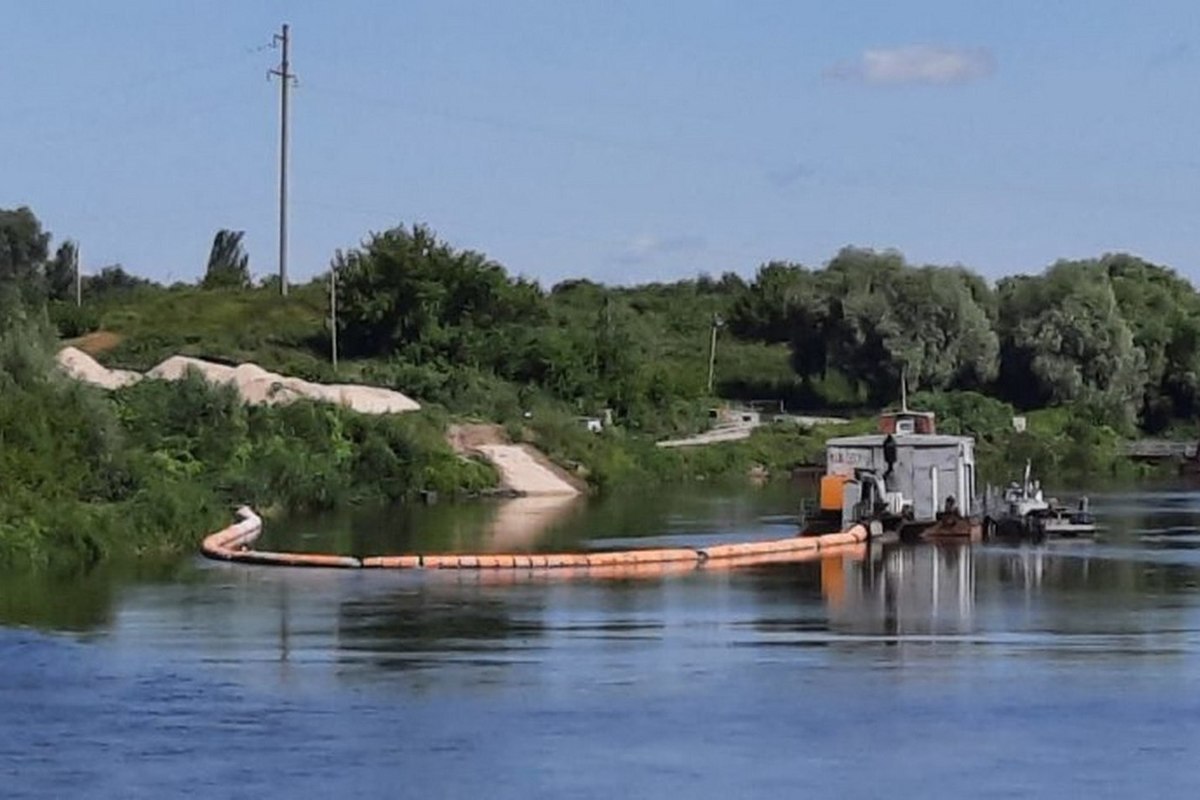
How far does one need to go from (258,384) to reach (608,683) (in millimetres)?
40770

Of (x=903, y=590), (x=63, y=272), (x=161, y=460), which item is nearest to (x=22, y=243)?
(x=63, y=272)

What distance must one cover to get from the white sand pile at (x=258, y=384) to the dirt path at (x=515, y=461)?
196 centimetres

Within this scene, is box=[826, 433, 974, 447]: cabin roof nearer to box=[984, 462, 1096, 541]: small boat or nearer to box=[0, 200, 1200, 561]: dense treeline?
box=[984, 462, 1096, 541]: small boat

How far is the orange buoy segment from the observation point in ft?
142

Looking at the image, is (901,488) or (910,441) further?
(901,488)

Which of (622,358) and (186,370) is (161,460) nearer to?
(186,370)

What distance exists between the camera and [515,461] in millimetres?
69312

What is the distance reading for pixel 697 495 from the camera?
222ft

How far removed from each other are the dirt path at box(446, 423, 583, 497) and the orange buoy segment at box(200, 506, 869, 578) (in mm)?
18649

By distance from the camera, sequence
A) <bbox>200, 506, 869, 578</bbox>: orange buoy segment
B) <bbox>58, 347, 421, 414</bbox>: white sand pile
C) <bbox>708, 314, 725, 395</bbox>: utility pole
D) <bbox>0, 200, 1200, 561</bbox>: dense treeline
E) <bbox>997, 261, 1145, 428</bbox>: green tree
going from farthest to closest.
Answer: <bbox>708, 314, 725, 395</bbox>: utility pole
<bbox>997, 261, 1145, 428</bbox>: green tree
<bbox>58, 347, 421, 414</bbox>: white sand pile
<bbox>0, 200, 1200, 561</bbox>: dense treeline
<bbox>200, 506, 869, 578</bbox>: orange buoy segment

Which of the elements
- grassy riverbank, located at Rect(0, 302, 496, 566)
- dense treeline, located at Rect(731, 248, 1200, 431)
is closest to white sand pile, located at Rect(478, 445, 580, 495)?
grassy riverbank, located at Rect(0, 302, 496, 566)

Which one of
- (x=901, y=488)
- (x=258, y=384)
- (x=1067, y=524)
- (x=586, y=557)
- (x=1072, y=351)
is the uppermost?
(x=1072, y=351)

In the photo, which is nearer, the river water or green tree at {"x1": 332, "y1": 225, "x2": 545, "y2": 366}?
the river water

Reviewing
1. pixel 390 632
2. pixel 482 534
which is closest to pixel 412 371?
pixel 482 534
